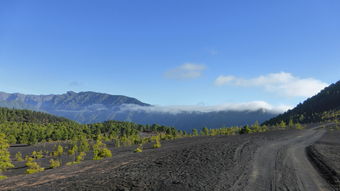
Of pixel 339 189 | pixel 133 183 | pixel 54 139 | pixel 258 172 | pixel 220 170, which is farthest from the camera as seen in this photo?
pixel 54 139

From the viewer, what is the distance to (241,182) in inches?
663

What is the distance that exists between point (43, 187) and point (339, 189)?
1940 centimetres

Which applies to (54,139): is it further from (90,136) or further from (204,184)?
(204,184)

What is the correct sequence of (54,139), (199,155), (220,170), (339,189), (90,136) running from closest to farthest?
(339,189) < (220,170) < (199,155) < (54,139) < (90,136)

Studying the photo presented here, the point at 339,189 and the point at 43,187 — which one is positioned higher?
the point at 339,189

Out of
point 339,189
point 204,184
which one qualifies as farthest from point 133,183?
point 339,189

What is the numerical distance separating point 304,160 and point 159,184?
15.8m

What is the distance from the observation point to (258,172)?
19656mm

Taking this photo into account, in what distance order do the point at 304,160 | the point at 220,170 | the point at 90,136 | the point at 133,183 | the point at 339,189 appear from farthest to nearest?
the point at 90,136, the point at 304,160, the point at 220,170, the point at 133,183, the point at 339,189

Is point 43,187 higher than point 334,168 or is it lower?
lower

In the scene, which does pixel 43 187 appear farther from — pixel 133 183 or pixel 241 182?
pixel 241 182

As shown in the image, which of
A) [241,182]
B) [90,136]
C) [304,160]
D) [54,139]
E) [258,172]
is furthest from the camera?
[90,136]

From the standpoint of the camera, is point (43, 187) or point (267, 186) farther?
point (43, 187)

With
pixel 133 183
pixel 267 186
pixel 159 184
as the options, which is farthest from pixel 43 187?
pixel 267 186
